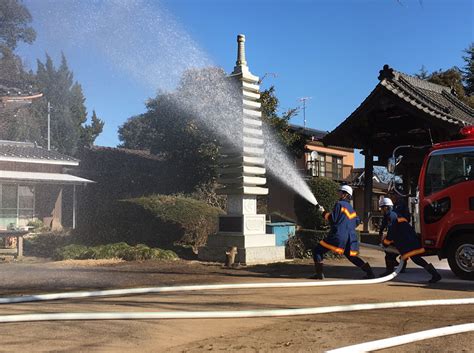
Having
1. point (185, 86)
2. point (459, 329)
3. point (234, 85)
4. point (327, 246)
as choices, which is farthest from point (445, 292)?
point (185, 86)

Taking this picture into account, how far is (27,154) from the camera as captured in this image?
25.0 meters

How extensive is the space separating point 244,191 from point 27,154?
16062 millimetres

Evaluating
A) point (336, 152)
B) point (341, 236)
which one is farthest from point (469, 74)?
point (341, 236)

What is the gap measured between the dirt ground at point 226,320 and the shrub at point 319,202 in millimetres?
3230

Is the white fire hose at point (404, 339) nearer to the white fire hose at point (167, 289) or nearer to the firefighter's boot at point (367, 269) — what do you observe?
the white fire hose at point (167, 289)

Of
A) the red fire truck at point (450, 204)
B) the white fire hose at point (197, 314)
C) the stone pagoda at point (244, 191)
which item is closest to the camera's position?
the white fire hose at point (197, 314)

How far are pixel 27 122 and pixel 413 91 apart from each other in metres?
22.9

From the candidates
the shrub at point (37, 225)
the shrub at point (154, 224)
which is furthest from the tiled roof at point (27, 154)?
the shrub at point (154, 224)

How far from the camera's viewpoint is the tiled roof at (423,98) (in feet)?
51.2

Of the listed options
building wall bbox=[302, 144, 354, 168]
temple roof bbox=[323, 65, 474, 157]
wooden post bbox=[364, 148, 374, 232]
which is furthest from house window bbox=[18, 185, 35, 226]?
building wall bbox=[302, 144, 354, 168]

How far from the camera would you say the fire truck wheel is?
9.12 metres

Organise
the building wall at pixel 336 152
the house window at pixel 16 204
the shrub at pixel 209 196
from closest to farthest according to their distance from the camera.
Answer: the shrub at pixel 209 196
the house window at pixel 16 204
the building wall at pixel 336 152

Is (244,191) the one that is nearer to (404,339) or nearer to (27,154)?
(404,339)

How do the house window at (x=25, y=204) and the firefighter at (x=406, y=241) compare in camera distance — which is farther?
the house window at (x=25, y=204)
